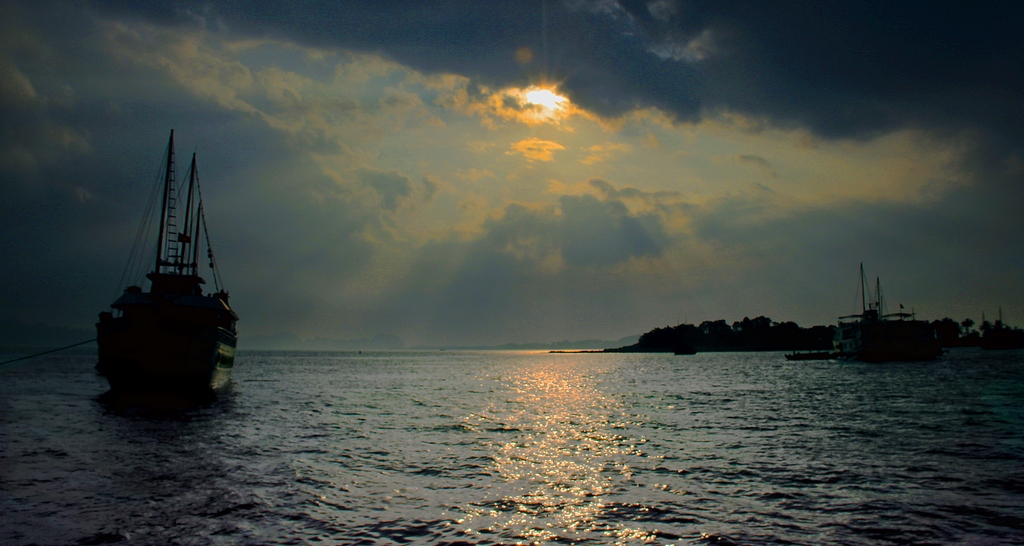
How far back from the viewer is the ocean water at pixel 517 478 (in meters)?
11.5

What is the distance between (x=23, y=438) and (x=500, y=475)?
23.8 m

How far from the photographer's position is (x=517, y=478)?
54.7 feet

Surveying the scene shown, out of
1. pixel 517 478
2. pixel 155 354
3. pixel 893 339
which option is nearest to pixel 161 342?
pixel 155 354

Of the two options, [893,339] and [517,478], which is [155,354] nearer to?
[517,478]

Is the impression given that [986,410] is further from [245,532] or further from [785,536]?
[245,532]

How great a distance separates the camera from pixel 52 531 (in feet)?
37.4

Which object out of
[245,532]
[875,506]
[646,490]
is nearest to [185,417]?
[245,532]

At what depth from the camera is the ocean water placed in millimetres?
11484

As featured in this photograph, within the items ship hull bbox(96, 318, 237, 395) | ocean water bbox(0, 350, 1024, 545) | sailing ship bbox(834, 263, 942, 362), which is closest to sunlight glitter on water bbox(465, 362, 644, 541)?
ocean water bbox(0, 350, 1024, 545)

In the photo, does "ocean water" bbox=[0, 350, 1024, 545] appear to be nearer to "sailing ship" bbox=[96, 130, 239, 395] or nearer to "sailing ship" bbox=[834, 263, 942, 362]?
"sailing ship" bbox=[96, 130, 239, 395]

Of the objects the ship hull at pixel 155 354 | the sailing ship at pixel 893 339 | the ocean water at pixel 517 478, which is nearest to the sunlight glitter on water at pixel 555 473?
the ocean water at pixel 517 478

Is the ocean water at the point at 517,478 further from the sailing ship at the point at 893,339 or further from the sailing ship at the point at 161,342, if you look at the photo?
the sailing ship at the point at 893,339

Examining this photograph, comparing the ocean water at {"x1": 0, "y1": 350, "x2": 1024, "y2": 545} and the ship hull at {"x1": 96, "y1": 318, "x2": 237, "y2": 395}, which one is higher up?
the ship hull at {"x1": 96, "y1": 318, "x2": 237, "y2": 395}

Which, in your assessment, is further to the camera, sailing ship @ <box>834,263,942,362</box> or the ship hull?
sailing ship @ <box>834,263,942,362</box>
